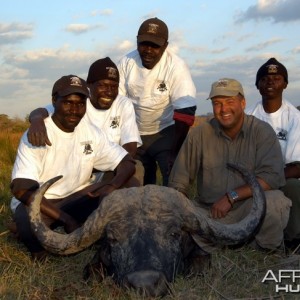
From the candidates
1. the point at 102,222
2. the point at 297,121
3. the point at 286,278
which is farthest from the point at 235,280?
the point at 297,121

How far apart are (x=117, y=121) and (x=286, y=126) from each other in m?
2.07

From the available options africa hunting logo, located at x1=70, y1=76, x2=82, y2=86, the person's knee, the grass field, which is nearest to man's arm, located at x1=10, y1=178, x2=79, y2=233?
the grass field

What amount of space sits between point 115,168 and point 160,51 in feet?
7.07

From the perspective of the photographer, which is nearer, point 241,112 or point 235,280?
point 235,280

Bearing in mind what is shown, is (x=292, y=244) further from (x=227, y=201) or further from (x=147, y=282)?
(x=147, y=282)

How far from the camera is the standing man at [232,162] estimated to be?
663cm

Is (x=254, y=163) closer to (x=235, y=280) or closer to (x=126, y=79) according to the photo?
(x=235, y=280)

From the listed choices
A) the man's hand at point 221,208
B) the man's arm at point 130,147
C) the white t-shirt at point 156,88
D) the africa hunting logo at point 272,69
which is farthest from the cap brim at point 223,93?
the white t-shirt at point 156,88

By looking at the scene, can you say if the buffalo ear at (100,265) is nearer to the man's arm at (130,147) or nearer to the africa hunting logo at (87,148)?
the africa hunting logo at (87,148)

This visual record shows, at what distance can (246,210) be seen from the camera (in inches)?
261

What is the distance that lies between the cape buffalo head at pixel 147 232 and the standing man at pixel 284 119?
4.21ft

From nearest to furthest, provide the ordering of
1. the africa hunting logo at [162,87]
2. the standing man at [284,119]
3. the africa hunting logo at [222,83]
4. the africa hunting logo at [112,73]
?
the africa hunting logo at [222,83] → the standing man at [284,119] → the africa hunting logo at [112,73] → the africa hunting logo at [162,87]

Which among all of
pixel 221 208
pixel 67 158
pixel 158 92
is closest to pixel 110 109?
pixel 158 92

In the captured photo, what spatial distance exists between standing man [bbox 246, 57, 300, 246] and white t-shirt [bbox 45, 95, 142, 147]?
151 centimetres
